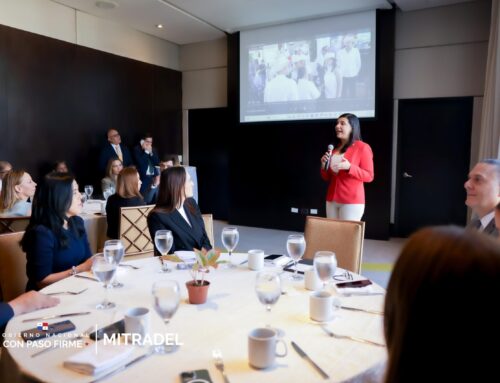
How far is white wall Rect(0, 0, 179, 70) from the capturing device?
5449 mm

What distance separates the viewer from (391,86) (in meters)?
5.95

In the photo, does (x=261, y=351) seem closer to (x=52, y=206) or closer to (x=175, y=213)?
(x=52, y=206)

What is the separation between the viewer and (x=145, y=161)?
7008mm

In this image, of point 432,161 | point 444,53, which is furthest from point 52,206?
point 444,53

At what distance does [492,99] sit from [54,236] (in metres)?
5.00

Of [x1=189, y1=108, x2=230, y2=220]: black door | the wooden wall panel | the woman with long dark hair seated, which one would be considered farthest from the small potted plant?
[x1=189, y1=108, x2=230, y2=220]: black door

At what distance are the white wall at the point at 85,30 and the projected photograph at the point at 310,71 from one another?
5.69ft

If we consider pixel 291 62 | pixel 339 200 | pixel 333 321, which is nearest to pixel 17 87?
pixel 291 62

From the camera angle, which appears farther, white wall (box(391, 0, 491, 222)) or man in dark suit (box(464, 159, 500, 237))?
white wall (box(391, 0, 491, 222))

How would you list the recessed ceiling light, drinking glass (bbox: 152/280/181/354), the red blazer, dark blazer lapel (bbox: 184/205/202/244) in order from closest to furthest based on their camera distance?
drinking glass (bbox: 152/280/181/354) < dark blazer lapel (bbox: 184/205/202/244) < the red blazer < the recessed ceiling light

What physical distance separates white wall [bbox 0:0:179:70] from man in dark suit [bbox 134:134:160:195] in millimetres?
1524

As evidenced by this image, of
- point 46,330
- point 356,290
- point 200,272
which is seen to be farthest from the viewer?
point 200,272

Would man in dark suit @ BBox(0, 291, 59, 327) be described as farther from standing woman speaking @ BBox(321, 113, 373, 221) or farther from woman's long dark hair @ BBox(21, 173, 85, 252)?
standing woman speaking @ BBox(321, 113, 373, 221)

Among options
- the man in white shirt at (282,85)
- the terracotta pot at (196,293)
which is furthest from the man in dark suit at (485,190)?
the man in white shirt at (282,85)
